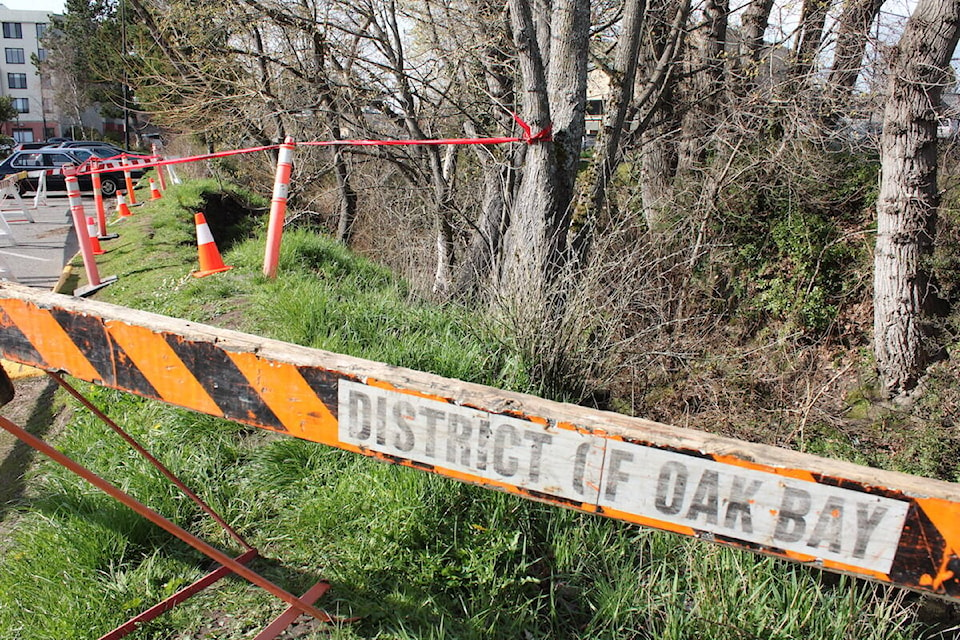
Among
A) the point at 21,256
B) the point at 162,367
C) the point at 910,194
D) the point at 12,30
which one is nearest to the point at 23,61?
the point at 12,30

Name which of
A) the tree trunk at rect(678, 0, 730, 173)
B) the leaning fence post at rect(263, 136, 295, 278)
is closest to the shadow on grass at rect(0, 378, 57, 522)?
the leaning fence post at rect(263, 136, 295, 278)

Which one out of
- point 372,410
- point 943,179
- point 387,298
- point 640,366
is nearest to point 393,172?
point 387,298

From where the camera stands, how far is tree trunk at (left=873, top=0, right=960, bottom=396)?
21.6 feet

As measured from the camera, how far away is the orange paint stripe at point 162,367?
212 cm

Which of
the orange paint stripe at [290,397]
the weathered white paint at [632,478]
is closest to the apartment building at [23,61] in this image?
the orange paint stripe at [290,397]

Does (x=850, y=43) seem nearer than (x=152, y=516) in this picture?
No

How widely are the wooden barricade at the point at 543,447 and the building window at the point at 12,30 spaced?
89819mm

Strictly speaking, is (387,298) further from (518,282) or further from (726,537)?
(726,537)

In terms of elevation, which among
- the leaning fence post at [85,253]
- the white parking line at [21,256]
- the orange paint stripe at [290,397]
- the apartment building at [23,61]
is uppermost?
the apartment building at [23,61]

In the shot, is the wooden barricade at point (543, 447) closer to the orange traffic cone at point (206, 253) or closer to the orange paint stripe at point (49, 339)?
the orange paint stripe at point (49, 339)

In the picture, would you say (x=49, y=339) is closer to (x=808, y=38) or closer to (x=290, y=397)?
(x=290, y=397)

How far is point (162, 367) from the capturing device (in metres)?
2.15

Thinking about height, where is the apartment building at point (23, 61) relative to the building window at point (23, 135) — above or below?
above

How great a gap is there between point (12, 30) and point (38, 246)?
79.1m
